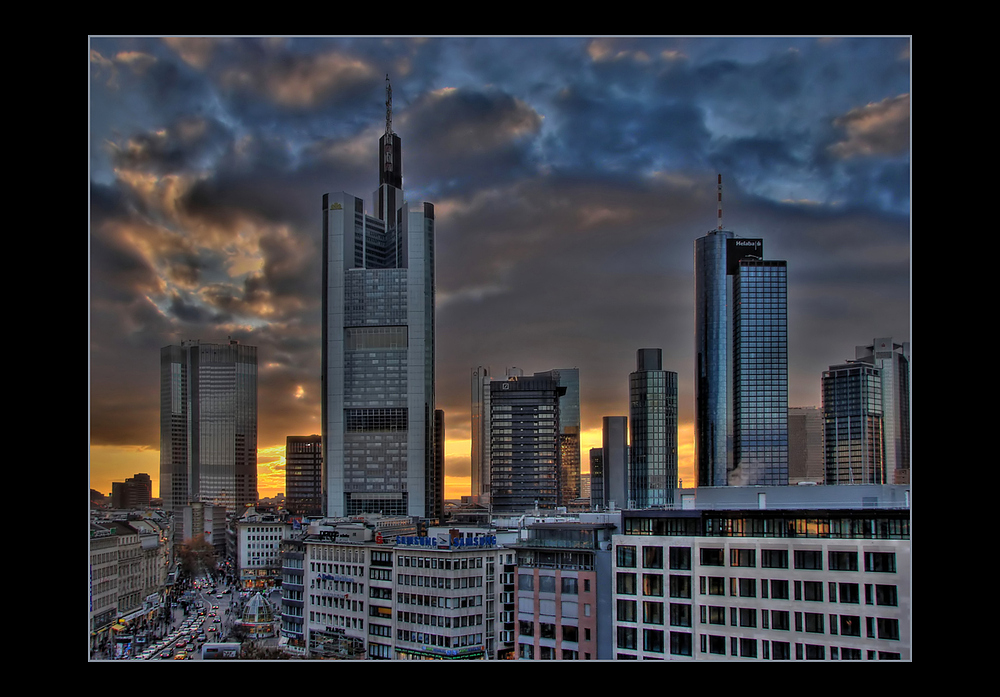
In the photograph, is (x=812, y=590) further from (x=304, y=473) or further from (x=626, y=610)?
(x=304, y=473)

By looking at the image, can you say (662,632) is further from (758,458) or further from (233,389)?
(758,458)

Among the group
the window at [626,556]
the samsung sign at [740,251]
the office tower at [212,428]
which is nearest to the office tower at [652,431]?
the samsung sign at [740,251]

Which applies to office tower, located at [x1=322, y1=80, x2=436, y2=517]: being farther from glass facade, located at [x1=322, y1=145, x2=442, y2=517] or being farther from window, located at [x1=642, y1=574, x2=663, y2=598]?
window, located at [x1=642, y1=574, x2=663, y2=598]

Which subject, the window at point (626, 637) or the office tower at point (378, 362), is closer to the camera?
the window at point (626, 637)

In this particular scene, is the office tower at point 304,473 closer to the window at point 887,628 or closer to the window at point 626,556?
the window at point 626,556

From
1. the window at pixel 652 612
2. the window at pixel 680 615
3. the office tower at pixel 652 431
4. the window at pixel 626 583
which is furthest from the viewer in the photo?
the office tower at pixel 652 431

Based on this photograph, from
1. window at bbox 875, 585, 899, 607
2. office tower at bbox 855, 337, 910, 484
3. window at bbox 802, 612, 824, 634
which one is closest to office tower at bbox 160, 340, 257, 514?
office tower at bbox 855, 337, 910, 484
